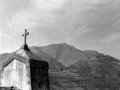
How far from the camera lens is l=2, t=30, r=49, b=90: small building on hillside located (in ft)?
27.0

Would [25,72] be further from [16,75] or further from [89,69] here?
[89,69]

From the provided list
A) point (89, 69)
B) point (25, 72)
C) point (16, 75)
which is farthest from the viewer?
point (89, 69)

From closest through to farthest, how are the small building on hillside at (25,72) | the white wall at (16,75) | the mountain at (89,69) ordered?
1. the small building on hillside at (25,72)
2. the white wall at (16,75)
3. the mountain at (89,69)

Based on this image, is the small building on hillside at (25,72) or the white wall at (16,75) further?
the white wall at (16,75)

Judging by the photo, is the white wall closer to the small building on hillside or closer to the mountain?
the small building on hillside

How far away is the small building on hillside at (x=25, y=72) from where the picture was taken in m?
8.23

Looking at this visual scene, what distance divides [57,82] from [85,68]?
36854 mm

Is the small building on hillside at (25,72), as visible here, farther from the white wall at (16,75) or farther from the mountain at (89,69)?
the mountain at (89,69)

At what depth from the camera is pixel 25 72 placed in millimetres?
8375

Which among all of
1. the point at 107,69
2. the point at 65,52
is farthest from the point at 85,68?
the point at 65,52

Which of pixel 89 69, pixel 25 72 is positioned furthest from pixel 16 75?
pixel 89 69

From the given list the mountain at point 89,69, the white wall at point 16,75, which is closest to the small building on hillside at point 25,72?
the white wall at point 16,75

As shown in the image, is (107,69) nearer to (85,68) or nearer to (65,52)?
(85,68)

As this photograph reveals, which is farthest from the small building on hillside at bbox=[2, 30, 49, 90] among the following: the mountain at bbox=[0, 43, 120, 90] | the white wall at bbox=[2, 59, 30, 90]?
the mountain at bbox=[0, 43, 120, 90]
